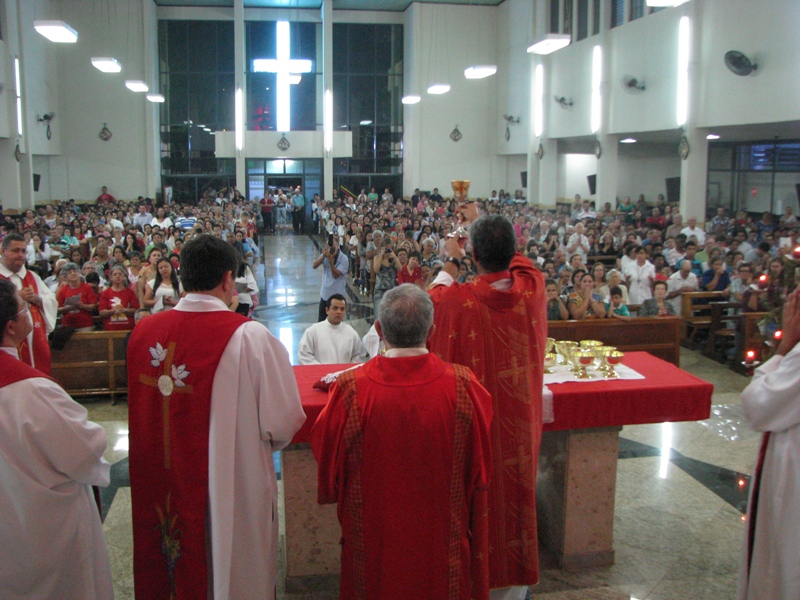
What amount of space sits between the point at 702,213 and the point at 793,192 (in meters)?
3.50

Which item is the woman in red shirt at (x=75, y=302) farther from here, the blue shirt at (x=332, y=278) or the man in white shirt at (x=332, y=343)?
the man in white shirt at (x=332, y=343)

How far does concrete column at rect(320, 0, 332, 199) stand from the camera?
24547 millimetres

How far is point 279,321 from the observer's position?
10320 millimetres

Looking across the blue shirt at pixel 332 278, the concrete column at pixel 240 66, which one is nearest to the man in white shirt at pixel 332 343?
the blue shirt at pixel 332 278

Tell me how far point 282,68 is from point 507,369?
24901 millimetres

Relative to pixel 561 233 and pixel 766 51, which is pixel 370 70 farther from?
pixel 766 51

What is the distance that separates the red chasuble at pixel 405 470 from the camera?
2.26 metres

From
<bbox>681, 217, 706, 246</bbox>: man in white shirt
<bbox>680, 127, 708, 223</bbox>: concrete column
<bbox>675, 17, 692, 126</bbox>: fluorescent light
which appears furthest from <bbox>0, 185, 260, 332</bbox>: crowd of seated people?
<bbox>675, 17, 692, 126</bbox>: fluorescent light

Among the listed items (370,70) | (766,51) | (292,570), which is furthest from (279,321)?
(370,70)

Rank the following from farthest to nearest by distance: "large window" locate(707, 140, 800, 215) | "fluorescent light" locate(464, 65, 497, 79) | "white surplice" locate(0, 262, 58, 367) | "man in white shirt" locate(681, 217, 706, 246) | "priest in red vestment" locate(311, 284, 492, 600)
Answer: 1. "large window" locate(707, 140, 800, 215)
2. "fluorescent light" locate(464, 65, 497, 79)
3. "man in white shirt" locate(681, 217, 706, 246)
4. "white surplice" locate(0, 262, 58, 367)
5. "priest in red vestment" locate(311, 284, 492, 600)

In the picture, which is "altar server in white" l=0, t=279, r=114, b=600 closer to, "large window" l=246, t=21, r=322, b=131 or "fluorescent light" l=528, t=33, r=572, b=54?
"fluorescent light" l=528, t=33, r=572, b=54

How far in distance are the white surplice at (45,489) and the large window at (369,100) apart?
23856mm

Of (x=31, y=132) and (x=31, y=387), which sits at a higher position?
(x=31, y=132)

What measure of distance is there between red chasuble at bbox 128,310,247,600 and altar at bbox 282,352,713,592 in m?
0.61
